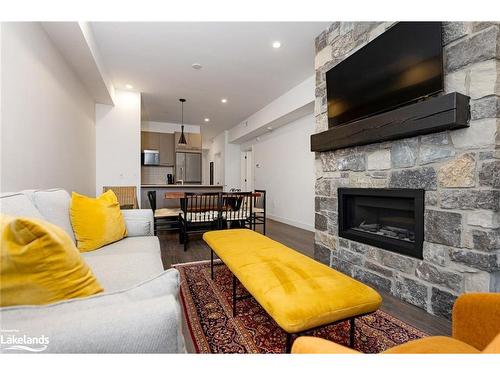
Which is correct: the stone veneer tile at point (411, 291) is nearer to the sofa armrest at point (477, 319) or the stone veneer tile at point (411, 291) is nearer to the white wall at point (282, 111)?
the sofa armrest at point (477, 319)

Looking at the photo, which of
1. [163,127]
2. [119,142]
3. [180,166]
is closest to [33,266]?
[119,142]

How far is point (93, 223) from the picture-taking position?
1.83 metres

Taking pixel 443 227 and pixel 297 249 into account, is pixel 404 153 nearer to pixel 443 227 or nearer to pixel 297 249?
pixel 443 227

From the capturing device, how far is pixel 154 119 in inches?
259

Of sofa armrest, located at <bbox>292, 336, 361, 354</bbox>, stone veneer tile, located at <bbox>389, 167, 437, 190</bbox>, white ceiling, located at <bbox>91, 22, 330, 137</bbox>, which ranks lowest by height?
sofa armrest, located at <bbox>292, 336, 361, 354</bbox>

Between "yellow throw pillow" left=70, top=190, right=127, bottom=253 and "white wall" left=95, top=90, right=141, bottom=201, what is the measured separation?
2.71 meters

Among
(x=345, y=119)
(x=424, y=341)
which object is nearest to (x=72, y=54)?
(x=345, y=119)

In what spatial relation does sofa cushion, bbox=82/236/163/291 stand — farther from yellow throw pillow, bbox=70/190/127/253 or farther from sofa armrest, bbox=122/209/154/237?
sofa armrest, bbox=122/209/154/237

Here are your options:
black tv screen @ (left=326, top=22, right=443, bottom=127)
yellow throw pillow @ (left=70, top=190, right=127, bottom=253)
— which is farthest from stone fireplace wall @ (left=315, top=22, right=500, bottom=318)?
yellow throw pillow @ (left=70, top=190, right=127, bottom=253)

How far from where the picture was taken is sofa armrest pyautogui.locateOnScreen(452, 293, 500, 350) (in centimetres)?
87

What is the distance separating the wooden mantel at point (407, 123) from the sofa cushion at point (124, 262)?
1.99m

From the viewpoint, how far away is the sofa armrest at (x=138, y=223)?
2.26 metres

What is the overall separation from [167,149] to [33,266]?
252 inches

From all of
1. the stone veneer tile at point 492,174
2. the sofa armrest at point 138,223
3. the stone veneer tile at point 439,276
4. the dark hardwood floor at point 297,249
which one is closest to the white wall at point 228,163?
the dark hardwood floor at point 297,249
